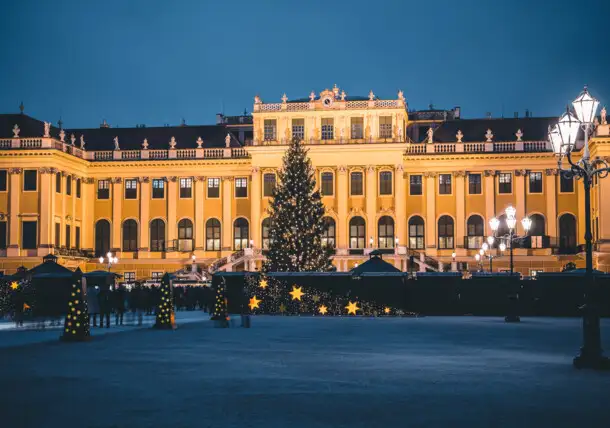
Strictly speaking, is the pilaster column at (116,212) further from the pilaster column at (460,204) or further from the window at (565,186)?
the window at (565,186)

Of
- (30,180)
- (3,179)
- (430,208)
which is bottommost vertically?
(430,208)

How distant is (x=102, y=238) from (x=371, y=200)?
22028 mm

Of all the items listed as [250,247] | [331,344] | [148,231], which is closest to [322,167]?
[250,247]

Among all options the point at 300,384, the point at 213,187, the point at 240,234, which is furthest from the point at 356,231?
the point at 300,384

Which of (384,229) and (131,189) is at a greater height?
(131,189)

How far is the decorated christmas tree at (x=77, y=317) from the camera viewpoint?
76.8 ft

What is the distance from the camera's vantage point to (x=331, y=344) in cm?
2225

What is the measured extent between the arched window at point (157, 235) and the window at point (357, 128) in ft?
56.0

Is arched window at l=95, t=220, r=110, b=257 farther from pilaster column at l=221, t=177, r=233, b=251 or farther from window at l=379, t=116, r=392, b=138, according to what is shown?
window at l=379, t=116, r=392, b=138

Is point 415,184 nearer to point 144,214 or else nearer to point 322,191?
point 322,191

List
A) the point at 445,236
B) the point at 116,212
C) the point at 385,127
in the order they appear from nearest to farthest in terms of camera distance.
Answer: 1. the point at 385,127
2. the point at 445,236
3. the point at 116,212

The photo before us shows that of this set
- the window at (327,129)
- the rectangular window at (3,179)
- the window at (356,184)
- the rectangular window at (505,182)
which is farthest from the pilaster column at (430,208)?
the rectangular window at (3,179)

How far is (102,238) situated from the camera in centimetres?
7706

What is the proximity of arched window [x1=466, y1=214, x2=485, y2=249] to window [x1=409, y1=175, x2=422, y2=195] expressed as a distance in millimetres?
4526
